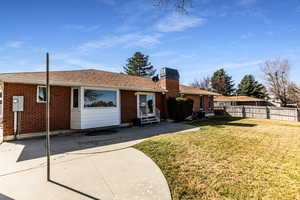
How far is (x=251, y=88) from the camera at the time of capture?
38.5 metres

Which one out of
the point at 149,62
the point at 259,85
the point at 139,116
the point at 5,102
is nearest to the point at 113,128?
the point at 139,116

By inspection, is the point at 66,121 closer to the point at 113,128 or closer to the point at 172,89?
the point at 113,128

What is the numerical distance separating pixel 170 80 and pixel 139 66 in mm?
27827

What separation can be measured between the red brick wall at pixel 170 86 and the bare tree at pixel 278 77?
2771 centimetres

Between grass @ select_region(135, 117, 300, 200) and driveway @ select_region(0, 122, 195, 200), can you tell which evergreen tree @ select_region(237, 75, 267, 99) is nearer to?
grass @ select_region(135, 117, 300, 200)

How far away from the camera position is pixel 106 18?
7.79 meters

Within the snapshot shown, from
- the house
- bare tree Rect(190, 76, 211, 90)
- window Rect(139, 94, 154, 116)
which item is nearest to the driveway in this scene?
the house

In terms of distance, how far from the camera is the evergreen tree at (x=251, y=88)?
37875 millimetres

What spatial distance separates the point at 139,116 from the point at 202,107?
9.30m

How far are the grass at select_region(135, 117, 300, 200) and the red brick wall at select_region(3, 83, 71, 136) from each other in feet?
17.9

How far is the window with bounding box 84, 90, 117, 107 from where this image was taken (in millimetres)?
8341

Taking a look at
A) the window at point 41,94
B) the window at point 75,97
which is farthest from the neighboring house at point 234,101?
the window at point 41,94

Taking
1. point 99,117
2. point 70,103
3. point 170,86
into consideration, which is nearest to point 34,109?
point 70,103

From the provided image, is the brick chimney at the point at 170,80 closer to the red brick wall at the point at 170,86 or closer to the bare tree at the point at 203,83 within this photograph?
the red brick wall at the point at 170,86
